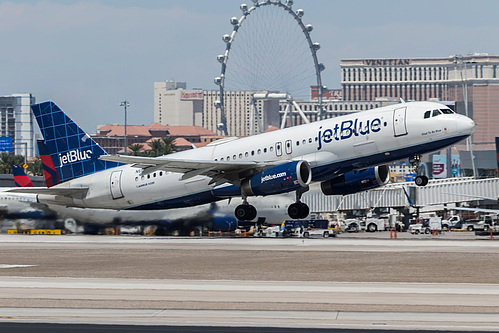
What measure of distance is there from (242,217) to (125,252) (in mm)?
10317

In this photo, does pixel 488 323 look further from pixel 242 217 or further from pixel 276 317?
pixel 242 217

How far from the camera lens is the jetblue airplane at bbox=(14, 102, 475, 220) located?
54844 millimetres

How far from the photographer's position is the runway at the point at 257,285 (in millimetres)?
26141

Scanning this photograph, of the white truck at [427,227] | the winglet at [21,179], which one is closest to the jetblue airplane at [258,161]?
the winglet at [21,179]

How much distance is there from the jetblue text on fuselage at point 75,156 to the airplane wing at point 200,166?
914 cm

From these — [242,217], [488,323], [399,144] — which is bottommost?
[488,323]

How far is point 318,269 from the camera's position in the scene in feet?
140

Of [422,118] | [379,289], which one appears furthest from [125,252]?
[379,289]

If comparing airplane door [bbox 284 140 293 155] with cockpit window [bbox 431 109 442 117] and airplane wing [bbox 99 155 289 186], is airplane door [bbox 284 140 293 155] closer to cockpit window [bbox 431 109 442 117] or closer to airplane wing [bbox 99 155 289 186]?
airplane wing [bbox 99 155 289 186]

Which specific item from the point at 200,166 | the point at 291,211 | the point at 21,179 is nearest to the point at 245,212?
the point at 291,211

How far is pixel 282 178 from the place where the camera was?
189 feet

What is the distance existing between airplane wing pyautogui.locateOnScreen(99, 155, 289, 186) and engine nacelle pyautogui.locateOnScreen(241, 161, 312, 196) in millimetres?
908

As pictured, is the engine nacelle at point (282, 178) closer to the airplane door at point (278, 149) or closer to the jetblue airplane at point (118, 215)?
the airplane door at point (278, 149)

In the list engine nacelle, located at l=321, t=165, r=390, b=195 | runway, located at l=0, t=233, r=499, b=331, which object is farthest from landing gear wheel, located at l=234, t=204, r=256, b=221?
engine nacelle, located at l=321, t=165, r=390, b=195
